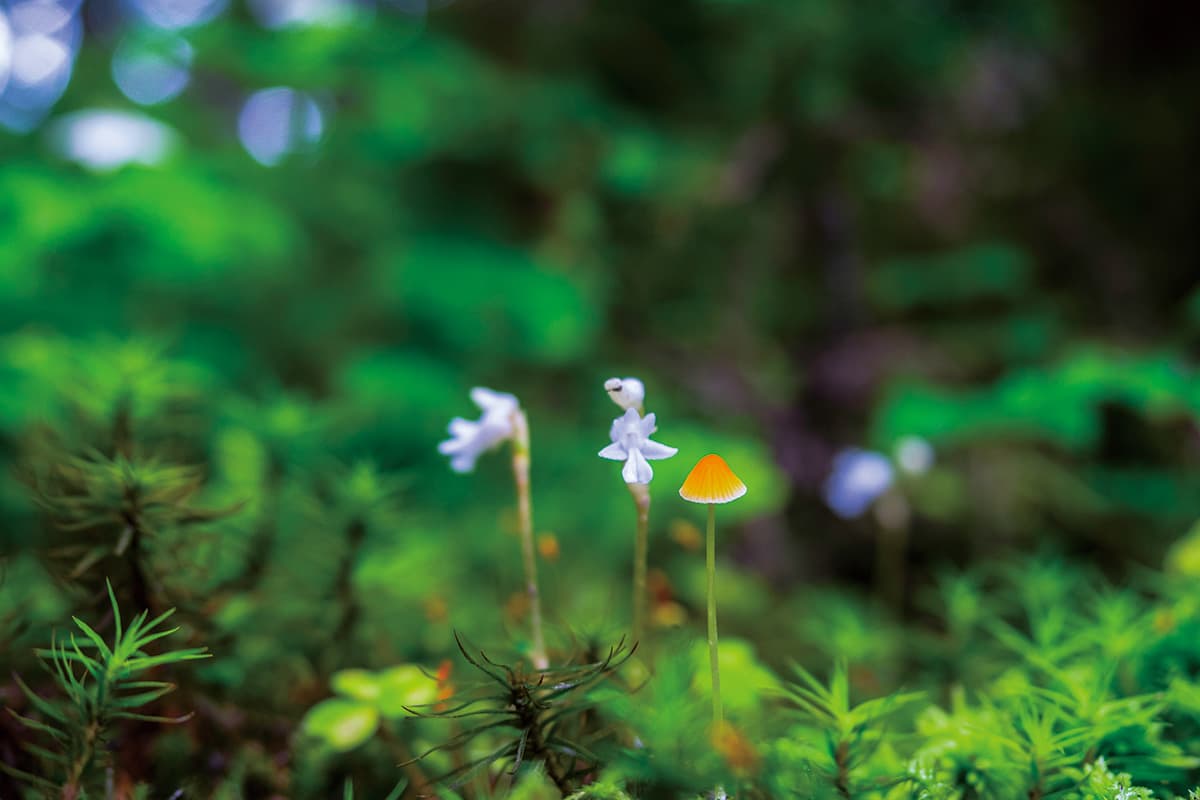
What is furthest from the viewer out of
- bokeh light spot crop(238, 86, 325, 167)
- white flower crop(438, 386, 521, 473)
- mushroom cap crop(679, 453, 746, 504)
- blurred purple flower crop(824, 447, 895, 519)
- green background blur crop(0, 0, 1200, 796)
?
bokeh light spot crop(238, 86, 325, 167)

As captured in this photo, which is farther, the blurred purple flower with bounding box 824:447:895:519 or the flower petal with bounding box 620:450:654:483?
the blurred purple flower with bounding box 824:447:895:519

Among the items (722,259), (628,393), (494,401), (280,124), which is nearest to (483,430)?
(494,401)

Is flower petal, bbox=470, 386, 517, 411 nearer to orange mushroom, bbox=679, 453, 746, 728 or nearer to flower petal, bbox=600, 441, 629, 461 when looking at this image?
flower petal, bbox=600, 441, 629, 461

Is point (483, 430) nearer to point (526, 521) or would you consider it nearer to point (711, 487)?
point (526, 521)

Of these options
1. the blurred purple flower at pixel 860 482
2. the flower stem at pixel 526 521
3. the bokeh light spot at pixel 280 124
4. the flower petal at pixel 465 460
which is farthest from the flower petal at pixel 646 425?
the bokeh light spot at pixel 280 124

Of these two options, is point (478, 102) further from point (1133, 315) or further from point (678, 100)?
point (1133, 315)

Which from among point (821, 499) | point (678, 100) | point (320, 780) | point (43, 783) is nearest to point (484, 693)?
point (320, 780)

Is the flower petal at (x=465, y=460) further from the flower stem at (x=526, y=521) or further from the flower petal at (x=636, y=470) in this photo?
the flower petal at (x=636, y=470)

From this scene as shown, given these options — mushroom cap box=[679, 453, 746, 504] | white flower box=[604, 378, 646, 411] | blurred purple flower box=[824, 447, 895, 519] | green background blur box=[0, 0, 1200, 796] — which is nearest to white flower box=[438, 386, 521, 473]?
white flower box=[604, 378, 646, 411]
